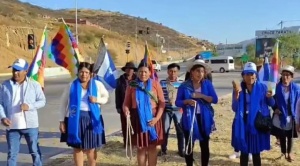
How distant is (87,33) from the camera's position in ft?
308

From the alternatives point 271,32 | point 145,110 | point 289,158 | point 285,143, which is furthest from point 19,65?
point 271,32

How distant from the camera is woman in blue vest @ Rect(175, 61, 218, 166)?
5566mm

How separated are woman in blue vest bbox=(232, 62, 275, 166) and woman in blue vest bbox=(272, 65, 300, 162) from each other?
1135 millimetres

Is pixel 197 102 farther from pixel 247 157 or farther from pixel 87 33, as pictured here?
pixel 87 33

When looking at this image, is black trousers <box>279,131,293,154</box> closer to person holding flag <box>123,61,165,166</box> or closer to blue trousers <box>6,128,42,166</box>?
person holding flag <box>123,61,165,166</box>

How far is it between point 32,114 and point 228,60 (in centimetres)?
4971

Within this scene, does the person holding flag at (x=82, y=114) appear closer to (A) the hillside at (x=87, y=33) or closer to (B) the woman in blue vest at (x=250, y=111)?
(B) the woman in blue vest at (x=250, y=111)

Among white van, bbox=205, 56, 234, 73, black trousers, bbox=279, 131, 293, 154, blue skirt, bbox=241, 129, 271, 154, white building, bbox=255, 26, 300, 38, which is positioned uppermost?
white building, bbox=255, 26, 300, 38

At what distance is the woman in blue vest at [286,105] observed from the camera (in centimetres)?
627

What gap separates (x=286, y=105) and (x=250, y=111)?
1.38 metres

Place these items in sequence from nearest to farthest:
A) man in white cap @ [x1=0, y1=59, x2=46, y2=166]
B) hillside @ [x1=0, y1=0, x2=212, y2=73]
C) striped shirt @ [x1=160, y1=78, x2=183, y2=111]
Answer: man in white cap @ [x1=0, y1=59, x2=46, y2=166]
striped shirt @ [x1=160, y1=78, x2=183, y2=111]
hillside @ [x1=0, y1=0, x2=212, y2=73]

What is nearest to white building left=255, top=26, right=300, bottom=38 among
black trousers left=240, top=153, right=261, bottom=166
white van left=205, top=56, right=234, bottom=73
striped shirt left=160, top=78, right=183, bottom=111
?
white van left=205, top=56, right=234, bottom=73

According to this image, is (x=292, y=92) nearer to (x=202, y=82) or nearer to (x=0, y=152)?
(x=202, y=82)

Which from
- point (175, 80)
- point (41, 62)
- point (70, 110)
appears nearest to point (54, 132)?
point (41, 62)
